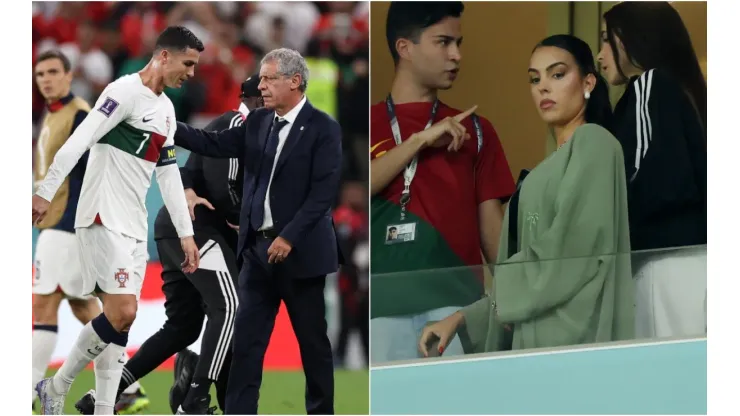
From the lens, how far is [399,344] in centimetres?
623

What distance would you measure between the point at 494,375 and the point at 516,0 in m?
1.93

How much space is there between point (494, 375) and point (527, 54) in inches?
65.1

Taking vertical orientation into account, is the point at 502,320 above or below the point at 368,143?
below

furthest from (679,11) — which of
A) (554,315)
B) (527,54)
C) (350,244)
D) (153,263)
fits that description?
(153,263)

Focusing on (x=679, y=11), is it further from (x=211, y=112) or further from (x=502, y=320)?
(x=211, y=112)

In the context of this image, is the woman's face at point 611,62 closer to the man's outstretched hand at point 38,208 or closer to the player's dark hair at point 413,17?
the player's dark hair at point 413,17

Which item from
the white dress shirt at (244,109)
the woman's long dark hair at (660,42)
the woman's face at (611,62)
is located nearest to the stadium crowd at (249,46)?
the white dress shirt at (244,109)

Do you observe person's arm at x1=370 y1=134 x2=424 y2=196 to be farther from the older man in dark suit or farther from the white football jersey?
the white football jersey

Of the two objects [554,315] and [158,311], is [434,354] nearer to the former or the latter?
[554,315]

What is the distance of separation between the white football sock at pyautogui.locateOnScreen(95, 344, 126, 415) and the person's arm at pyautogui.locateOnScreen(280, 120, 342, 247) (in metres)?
1.01

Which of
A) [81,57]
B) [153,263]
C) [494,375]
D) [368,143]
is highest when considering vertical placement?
[81,57]

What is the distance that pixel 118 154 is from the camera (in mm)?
6008

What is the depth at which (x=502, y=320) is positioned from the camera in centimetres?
629

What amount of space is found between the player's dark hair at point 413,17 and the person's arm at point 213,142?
87 cm
